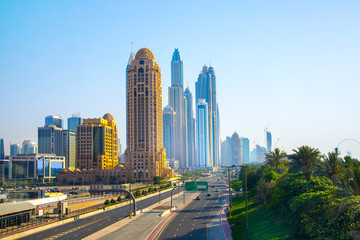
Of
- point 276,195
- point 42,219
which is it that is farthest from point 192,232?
point 42,219

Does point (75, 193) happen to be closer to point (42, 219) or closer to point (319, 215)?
point (42, 219)

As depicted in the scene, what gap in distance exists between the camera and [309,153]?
7794 cm

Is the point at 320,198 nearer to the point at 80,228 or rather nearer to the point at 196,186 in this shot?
the point at 80,228

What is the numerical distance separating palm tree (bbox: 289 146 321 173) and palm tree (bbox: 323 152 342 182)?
813 cm

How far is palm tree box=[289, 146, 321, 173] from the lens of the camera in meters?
A: 77.3

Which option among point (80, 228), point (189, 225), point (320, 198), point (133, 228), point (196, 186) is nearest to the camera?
point (320, 198)

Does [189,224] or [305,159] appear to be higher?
[305,159]

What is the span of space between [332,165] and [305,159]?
36.5 feet

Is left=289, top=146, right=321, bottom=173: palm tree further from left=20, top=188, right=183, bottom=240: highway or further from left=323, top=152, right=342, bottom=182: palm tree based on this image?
left=20, top=188, right=183, bottom=240: highway

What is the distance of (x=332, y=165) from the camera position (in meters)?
67.4

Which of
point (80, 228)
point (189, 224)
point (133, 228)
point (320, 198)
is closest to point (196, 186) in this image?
point (189, 224)

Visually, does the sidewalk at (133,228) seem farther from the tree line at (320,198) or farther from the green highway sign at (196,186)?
the tree line at (320,198)

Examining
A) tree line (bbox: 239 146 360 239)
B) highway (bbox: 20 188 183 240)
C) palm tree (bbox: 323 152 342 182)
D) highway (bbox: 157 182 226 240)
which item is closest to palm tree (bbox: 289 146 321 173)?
tree line (bbox: 239 146 360 239)

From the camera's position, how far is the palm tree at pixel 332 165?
218ft
